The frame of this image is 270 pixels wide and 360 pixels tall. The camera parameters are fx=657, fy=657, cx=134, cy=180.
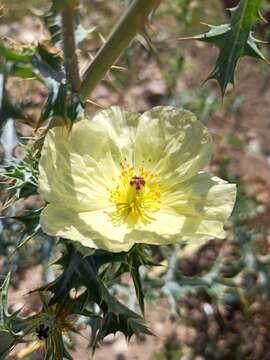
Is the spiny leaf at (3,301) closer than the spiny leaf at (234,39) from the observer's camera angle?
No

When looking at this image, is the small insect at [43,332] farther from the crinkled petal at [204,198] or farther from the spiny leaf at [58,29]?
the spiny leaf at [58,29]

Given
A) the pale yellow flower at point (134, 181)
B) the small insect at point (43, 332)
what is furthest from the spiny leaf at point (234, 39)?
the small insect at point (43, 332)

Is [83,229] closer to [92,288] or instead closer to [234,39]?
[92,288]

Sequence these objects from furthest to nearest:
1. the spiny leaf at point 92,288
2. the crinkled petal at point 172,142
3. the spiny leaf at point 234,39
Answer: the crinkled petal at point 172,142
the spiny leaf at point 92,288
the spiny leaf at point 234,39

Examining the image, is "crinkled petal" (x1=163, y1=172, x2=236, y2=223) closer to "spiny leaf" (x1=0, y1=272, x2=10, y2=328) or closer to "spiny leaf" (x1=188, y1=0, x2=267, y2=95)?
"spiny leaf" (x1=188, y1=0, x2=267, y2=95)

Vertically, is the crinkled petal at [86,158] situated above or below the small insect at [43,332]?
above

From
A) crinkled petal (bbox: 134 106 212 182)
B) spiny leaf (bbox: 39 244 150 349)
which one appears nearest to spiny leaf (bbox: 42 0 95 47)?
crinkled petal (bbox: 134 106 212 182)

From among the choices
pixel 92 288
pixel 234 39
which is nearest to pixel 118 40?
pixel 234 39
